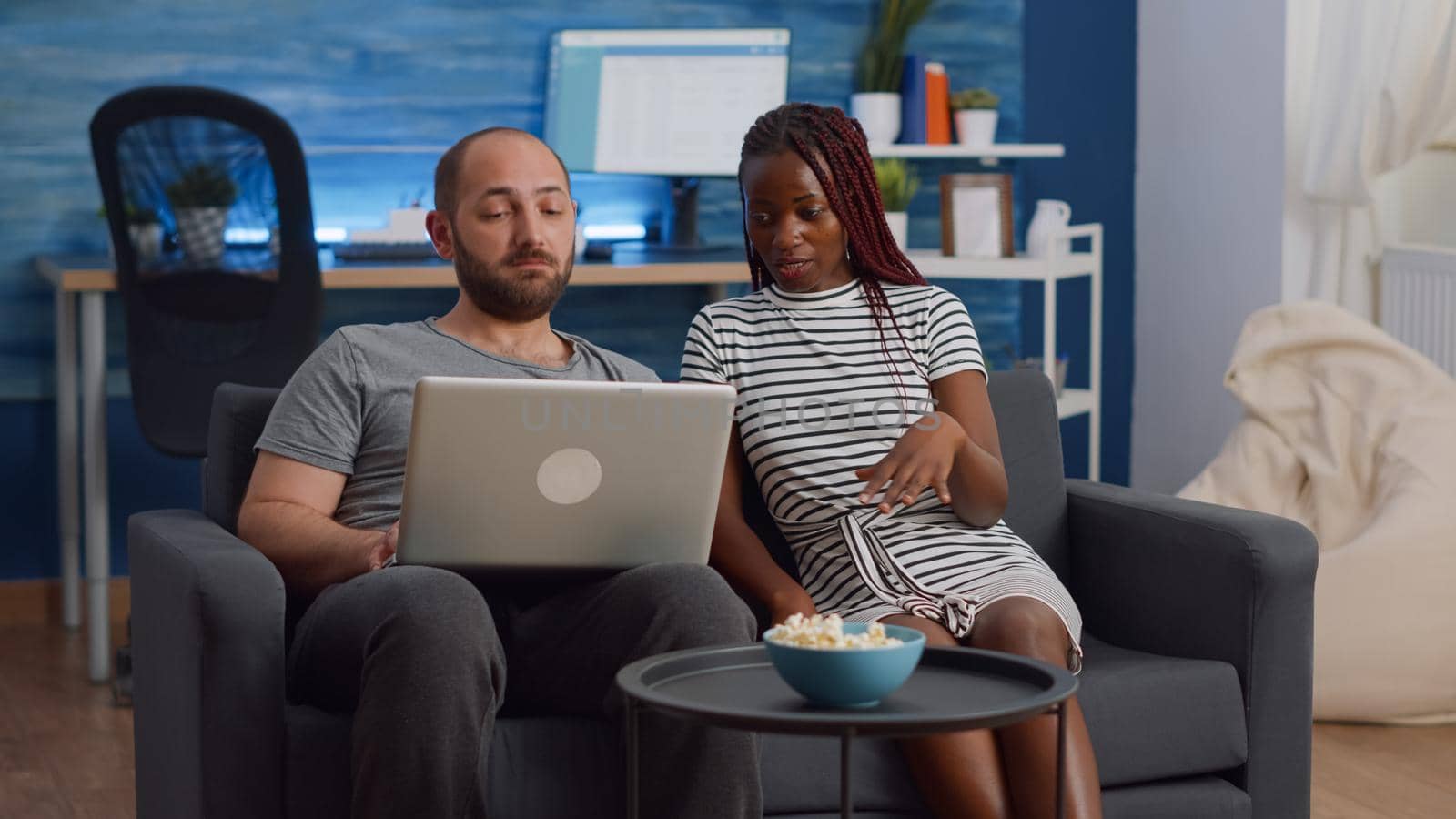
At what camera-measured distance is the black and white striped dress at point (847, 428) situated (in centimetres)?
203

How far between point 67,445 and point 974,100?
223 centimetres

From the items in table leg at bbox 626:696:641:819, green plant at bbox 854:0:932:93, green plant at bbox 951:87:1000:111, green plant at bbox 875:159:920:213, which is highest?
green plant at bbox 854:0:932:93

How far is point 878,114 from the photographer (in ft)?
14.0

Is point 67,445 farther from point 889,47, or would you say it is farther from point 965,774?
point 965,774

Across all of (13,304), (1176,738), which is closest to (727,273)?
(13,304)

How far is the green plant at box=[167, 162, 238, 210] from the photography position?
10.6ft

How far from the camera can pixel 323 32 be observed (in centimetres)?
404

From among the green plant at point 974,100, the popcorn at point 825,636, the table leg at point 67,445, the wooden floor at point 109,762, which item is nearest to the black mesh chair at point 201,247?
the table leg at point 67,445

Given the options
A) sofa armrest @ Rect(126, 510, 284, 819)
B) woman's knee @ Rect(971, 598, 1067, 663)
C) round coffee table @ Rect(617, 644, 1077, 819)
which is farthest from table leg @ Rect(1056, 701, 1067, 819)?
sofa armrest @ Rect(126, 510, 284, 819)

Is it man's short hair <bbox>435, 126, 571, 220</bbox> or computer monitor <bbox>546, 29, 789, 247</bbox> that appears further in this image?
computer monitor <bbox>546, 29, 789, 247</bbox>

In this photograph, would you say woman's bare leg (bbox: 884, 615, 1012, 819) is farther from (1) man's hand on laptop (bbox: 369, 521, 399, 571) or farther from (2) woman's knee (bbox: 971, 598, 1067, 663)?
(1) man's hand on laptop (bbox: 369, 521, 399, 571)

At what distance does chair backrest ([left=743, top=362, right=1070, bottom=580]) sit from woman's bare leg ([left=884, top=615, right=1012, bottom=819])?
0.59 m

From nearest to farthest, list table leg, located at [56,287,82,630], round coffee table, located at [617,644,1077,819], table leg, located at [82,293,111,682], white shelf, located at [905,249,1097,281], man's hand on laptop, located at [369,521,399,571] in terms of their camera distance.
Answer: round coffee table, located at [617,644,1077,819]
man's hand on laptop, located at [369,521,399,571]
table leg, located at [82,293,111,682]
table leg, located at [56,287,82,630]
white shelf, located at [905,249,1097,281]

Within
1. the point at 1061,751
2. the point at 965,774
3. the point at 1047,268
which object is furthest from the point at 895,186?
the point at 1061,751
